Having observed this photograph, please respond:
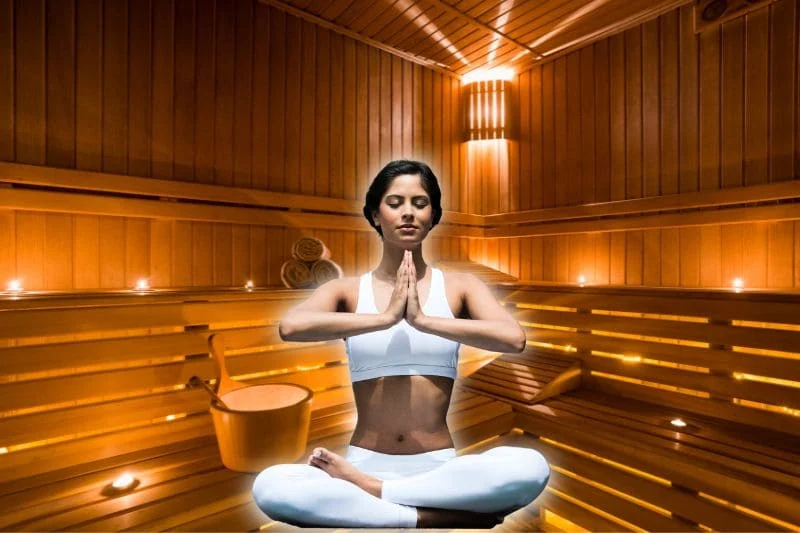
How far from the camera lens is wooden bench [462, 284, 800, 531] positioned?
2.04 m

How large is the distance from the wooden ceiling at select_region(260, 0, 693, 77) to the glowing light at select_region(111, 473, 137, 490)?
3.77 metres

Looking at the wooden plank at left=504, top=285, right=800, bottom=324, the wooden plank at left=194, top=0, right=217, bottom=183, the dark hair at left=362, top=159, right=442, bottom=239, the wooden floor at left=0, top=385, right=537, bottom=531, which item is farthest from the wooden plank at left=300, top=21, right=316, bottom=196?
the dark hair at left=362, top=159, right=442, bottom=239

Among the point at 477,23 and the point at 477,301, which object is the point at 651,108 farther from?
the point at 477,301

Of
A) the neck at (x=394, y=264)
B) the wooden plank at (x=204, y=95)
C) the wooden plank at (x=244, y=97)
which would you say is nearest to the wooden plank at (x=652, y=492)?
the neck at (x=394, y=264)

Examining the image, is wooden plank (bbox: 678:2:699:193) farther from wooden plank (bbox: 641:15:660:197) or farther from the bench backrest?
the bench backrest

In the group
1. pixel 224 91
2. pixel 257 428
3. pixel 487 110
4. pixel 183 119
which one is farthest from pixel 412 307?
pixel 487 110

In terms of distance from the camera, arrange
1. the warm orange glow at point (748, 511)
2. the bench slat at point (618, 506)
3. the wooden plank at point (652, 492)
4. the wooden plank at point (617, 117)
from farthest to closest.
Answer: the wooden plank at point (617, 117)
the bench slat at point (618, 506)
the wooden plank at point (652, 492)
the warm orange glow at point (748, 511)

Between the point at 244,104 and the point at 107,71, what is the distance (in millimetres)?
973

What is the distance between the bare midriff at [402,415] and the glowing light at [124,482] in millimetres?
1166

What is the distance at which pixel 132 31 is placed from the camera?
3180 millimetres

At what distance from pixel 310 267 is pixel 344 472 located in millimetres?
2300

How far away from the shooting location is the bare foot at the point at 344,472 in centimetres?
111

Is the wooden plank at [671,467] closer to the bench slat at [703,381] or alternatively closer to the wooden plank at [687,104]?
the bench slat at [703,381]

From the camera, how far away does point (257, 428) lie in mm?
1693
